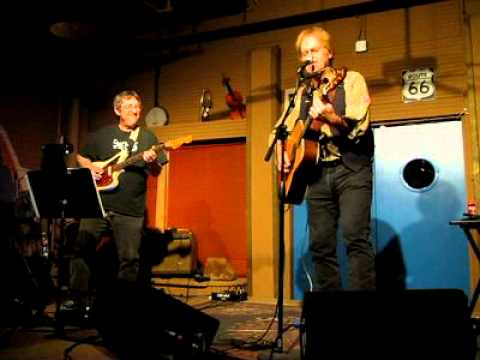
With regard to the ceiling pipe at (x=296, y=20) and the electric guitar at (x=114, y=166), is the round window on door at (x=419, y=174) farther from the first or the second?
the electric guitar at (x=114, y=166)

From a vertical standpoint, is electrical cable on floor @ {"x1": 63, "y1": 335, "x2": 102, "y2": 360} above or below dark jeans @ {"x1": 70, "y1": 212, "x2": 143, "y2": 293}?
below

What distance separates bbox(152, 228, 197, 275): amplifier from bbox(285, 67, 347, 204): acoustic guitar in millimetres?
2921

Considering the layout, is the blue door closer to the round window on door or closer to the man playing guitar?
the round window on door

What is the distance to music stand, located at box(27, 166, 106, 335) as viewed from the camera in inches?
131

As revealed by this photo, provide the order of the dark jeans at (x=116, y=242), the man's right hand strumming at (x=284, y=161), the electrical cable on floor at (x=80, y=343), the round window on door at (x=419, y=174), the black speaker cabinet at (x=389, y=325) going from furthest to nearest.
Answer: the round window on door at (x=419, y=174), the dark jeans at (x=116, y=242), the man's right hand strumming at (x=284, y=161), the electrical cable on floor at (x=80, y=343), the black speaker cabinet at (x=389, y=325)

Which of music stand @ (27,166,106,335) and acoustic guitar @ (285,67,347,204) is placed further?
music stand @ (27,166,106,335)

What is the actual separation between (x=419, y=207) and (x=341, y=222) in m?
2.56

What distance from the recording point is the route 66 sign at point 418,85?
509 centimetres

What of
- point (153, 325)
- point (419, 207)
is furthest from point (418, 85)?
point (153, 325)

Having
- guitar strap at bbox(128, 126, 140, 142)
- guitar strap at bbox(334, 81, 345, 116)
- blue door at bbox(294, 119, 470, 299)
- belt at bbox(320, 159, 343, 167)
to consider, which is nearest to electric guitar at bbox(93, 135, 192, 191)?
guitar strap at bbox(128, 126, 140, 142)

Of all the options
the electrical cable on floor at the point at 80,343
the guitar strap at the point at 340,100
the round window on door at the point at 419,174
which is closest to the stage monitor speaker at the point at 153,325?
the electrical cable on floor at the point at 80,343

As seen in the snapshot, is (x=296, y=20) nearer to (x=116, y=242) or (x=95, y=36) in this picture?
(x=95, y=36)

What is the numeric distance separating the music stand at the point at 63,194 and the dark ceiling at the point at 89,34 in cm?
368

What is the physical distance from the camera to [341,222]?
2855 mm
